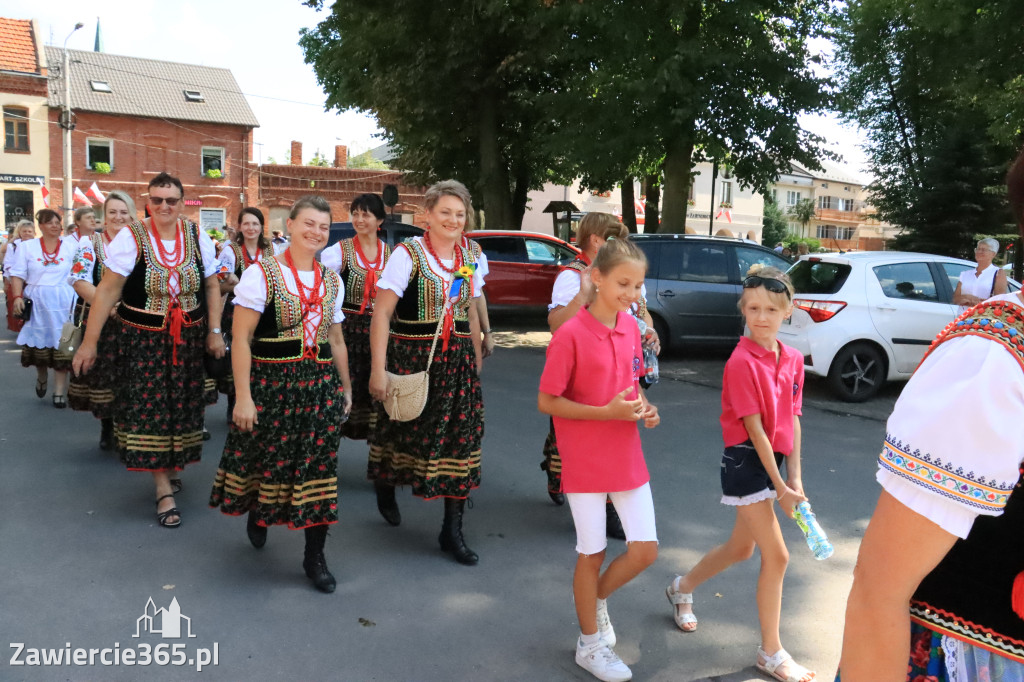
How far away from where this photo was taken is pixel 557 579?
15.1 ft

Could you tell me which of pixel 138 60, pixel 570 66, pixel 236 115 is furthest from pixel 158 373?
pixel 138 60

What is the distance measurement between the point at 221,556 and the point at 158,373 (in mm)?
1366

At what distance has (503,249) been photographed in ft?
53.1

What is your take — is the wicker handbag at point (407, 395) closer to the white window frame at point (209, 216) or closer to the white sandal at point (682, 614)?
the white sandal at point (682, 614)

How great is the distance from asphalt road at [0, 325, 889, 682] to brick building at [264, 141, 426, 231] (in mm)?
40555

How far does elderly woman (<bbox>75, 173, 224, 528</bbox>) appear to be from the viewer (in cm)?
531

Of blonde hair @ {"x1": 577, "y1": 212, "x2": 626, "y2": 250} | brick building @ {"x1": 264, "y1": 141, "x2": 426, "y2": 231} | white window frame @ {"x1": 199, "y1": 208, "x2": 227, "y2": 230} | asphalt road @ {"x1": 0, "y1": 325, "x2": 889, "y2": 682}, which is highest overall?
brick building @ {"x1": 264, "y1": 141, "x2": 426, "y2": 231}

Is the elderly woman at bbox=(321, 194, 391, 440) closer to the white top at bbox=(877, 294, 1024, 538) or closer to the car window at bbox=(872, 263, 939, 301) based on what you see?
the white top at bbox=(877, 294, 1024, 538)

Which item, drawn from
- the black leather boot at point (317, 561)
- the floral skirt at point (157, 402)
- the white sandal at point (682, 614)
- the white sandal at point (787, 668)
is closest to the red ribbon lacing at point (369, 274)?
Result: the floral skirt at point (157, 402)

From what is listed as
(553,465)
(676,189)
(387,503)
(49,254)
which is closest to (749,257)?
(676,189)

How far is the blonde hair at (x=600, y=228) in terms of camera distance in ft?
15.6

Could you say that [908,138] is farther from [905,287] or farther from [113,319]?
[113,319]

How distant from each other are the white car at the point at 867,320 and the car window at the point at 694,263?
9.18 feet

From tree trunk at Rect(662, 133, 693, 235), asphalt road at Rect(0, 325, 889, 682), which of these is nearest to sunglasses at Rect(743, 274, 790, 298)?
asphalt road at Rect(0, 325, 889, 682)
